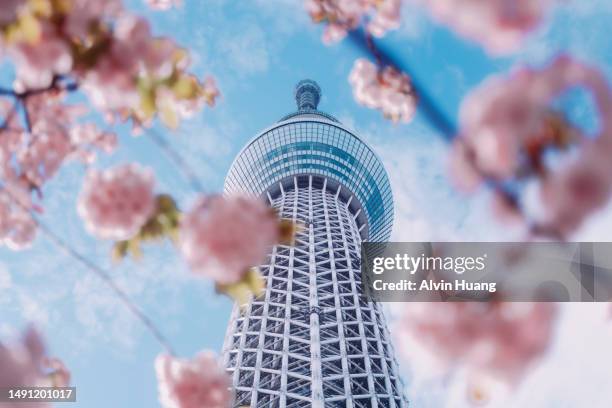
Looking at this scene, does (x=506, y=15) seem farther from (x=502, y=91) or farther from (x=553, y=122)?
(x=553, y=122)

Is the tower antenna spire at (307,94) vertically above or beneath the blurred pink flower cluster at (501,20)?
above

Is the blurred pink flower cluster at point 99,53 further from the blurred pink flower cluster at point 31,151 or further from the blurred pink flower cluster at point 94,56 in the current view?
the blurred pink flower cluster at point 31,151

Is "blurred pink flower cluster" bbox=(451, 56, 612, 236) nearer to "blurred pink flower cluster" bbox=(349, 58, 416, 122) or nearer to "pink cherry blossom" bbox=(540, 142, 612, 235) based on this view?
"pink cherry blossom" bbox=(540, 142, 612, 235)

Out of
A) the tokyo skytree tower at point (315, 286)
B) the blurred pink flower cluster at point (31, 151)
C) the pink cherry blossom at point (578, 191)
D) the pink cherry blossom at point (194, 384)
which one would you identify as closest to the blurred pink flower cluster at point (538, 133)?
the pink cherry blossom at point (578, 191)

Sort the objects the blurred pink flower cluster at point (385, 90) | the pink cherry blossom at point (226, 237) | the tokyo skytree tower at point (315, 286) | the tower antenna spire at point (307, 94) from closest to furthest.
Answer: the pink cherry blossom at point (226, 237) < the blurred pink flower cluster at point (385, 90) < the tokyo skytree tower at point (315, 286) < the tower antenna spire at point (307, 94)

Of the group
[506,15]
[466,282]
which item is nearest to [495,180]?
[506,15]

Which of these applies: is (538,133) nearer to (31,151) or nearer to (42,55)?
(42,55)

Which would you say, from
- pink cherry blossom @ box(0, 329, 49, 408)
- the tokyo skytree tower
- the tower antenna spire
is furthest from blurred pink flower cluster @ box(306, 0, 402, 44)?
the tower antenna spire
